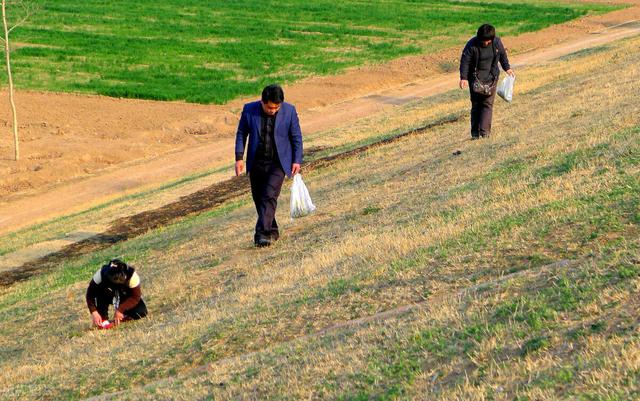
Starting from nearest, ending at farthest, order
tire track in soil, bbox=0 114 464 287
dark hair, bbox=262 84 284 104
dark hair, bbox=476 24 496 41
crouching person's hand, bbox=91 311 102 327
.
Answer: crouching person's hand, bbox=91 311 102 327 < dark hair, bbox=262 84 284 104 < dark hair, bbox=476 24 496 41 < tire track in soil, bbox=0 114 464 287

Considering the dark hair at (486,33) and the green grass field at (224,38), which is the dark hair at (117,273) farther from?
the green grass field at (224,38)

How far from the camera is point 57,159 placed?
26.7m

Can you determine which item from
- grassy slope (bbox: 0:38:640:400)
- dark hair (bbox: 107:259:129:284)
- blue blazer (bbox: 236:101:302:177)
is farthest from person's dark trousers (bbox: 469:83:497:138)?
dark hair (bbox: 107:259:129:284)

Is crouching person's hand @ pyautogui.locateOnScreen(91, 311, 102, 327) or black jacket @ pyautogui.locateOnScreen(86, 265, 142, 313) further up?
black jacket @ pyautogui.locateOnScreen(86, 265, 142, 313)

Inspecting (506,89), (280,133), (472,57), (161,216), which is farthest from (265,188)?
(161,216)

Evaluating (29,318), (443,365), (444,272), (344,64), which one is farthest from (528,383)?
(344,64)

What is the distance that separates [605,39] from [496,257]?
108 feet

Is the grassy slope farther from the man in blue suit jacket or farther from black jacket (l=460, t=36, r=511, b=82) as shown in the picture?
black jacket (l=460, t=36, r=511, b=82)

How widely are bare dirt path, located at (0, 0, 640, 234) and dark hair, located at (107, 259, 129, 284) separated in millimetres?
12059

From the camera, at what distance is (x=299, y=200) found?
11797mm

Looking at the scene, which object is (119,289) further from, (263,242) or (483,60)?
(483,60)

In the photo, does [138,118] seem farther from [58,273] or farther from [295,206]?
[295,206]

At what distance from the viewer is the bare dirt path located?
2423cm

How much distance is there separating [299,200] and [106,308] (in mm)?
2689
